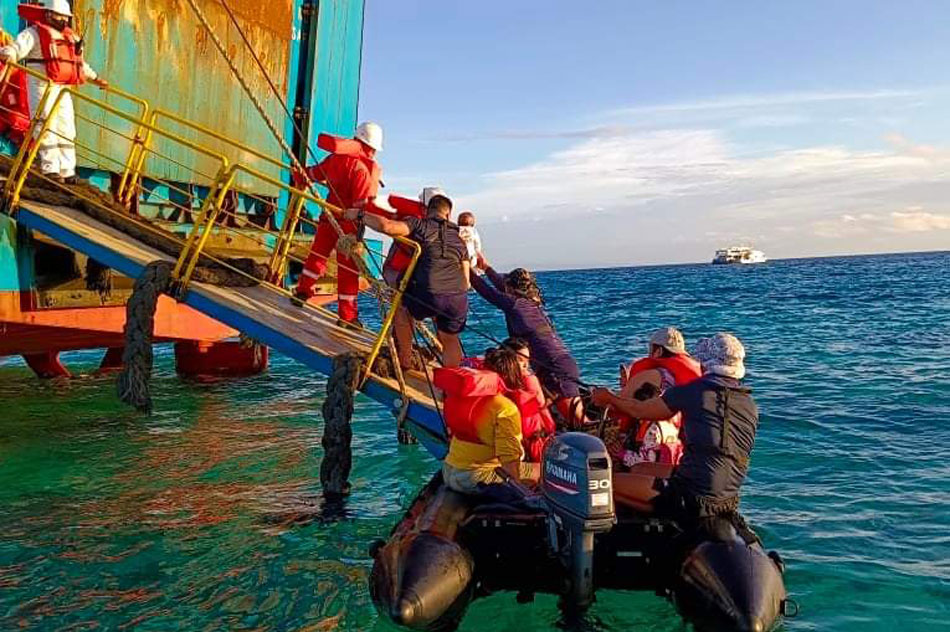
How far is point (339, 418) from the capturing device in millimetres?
7215

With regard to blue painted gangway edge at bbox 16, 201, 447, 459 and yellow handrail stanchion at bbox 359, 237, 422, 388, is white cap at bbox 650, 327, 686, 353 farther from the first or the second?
yellow handrail stanchion at bbox 359, 237, 422, 388

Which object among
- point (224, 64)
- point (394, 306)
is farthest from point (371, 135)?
point (224, 64)

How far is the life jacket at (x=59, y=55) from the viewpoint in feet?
28.4

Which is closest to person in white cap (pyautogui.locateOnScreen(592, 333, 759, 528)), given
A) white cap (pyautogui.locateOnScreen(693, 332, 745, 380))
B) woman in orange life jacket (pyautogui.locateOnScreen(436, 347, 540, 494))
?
white cap (pyautogui.locateOnScreen(693, 332, 745, 380))

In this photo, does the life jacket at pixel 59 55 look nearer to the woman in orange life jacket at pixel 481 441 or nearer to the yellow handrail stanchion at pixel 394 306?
the yellow handrail stanchion at pixel 394 306

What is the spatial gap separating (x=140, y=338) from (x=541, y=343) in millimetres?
3631

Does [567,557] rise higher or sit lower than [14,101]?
lower

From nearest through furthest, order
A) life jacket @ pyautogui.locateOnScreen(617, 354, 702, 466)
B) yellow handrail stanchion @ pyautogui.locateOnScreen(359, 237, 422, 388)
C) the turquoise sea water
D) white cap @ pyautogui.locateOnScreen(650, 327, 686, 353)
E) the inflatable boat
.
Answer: the inflatable boat, the turquoise sea water, life jacket @ pyautogui.locateOnScreen(617, 354, 702, 466), white cap @ pyautogui.locateOnScreen(650, 327, 686, 353), yellow handrail stanchion @ pyautogui.locateOnScreen(359, 237, 422, 388)

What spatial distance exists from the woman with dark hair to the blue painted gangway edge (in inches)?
42.2

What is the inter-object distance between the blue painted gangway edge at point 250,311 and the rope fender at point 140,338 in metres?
0.26

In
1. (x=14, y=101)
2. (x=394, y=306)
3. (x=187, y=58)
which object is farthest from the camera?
(x=187, y=58)

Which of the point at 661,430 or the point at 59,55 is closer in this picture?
the point at 661,430

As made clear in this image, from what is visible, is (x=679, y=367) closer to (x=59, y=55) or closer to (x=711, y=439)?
(x=711, y=439)

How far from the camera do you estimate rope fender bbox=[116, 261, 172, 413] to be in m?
7.28
